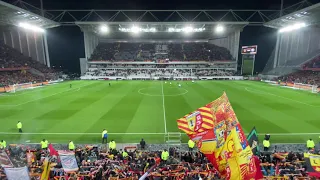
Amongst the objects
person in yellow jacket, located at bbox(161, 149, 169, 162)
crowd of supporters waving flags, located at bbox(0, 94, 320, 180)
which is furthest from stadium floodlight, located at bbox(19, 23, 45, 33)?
person in yellow jacket, located at bbox(161, 149, 169, 162)

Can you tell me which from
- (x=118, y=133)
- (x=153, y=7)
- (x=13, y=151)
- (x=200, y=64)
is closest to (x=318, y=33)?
(x=200, y=64)

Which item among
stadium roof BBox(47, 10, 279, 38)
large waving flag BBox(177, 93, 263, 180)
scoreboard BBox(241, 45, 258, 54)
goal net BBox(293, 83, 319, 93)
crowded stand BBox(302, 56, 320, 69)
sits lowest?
goal net BBox(293, 83, 319, 93)

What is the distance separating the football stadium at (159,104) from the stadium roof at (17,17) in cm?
27

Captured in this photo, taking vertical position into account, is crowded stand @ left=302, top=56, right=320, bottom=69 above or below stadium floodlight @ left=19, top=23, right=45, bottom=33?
below

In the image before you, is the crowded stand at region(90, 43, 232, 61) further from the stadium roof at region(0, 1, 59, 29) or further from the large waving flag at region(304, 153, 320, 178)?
the large waving flag at region(304, 153, 320, 178)

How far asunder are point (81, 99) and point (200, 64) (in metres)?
55.6

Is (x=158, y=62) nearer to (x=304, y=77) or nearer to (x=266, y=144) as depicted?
(x=304, y=77)

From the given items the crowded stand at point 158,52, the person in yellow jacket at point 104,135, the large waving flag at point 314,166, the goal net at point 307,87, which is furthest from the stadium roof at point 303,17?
the person in yellow jacket at point 104,135

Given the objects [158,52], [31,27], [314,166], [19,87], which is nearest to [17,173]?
[314,166]

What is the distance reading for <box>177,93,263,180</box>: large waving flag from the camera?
4.18 m

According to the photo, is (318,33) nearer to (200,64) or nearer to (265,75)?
(265,75)

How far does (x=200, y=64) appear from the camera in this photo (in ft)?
258

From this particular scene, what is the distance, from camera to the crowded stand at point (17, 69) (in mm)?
46906

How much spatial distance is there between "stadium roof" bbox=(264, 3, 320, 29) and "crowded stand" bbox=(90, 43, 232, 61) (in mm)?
21814
